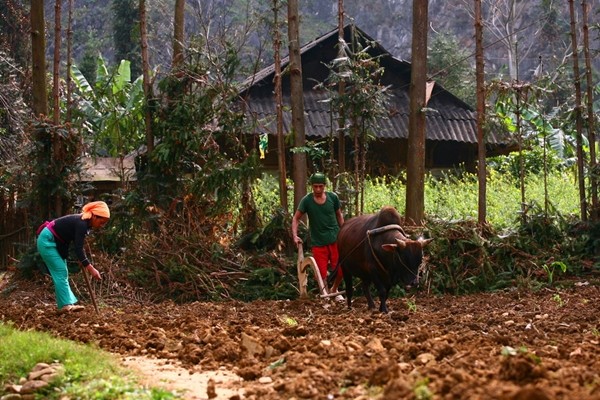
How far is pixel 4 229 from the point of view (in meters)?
23.8

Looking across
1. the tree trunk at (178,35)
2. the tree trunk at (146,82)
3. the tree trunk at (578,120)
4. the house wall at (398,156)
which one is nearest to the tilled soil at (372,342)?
the tree trunk at (578,120)

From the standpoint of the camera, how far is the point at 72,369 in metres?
7.95

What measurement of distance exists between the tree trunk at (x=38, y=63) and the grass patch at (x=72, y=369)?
976cm

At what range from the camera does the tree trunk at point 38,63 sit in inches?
728

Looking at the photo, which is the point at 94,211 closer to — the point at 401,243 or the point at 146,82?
the point at 401,243

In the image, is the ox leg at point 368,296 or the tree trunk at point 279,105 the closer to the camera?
the ox leg at point 368,296

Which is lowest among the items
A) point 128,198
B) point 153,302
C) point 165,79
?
point 153,302

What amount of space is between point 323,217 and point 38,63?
7.95 m

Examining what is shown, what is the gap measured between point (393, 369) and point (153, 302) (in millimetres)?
9753

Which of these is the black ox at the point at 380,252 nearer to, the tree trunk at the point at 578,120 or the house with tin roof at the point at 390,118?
the tree trunk at the point at 578,120

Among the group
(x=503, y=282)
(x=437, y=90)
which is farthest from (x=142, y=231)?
(x=437, y=90)

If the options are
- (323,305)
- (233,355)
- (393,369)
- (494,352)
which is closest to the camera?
(393,369)

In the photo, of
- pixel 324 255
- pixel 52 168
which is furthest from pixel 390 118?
pixel 324 255

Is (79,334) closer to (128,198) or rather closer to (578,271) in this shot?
(128,198)
